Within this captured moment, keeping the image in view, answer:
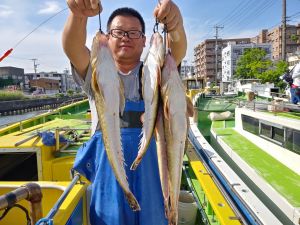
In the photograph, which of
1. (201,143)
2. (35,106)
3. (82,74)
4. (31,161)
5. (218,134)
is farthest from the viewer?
(35,106)

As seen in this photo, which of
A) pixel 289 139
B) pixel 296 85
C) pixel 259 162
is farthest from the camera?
pixel 296 85

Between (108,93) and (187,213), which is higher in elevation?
(108,93)

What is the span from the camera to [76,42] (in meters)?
2.08

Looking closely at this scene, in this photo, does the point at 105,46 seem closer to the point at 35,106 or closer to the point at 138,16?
the point at 138,16

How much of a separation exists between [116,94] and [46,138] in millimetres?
3605

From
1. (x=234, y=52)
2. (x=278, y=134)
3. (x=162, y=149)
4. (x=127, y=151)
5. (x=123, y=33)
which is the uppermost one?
(x=234, y=52)

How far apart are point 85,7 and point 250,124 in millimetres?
6782

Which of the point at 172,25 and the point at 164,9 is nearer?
the point at 164,9

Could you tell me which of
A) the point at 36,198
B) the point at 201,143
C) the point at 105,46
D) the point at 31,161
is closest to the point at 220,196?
the point at 36,198

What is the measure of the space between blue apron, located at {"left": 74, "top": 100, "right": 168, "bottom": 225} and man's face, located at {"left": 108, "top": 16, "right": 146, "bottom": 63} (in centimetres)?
40

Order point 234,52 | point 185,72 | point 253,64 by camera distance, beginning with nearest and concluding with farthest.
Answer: point 185,72 < point 253,64 < point 234,52

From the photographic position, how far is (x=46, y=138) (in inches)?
192

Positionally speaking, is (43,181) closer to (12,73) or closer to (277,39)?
(12,73)

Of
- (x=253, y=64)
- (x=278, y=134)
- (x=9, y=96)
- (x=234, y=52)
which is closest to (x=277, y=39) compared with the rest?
(x=234, y=52)
